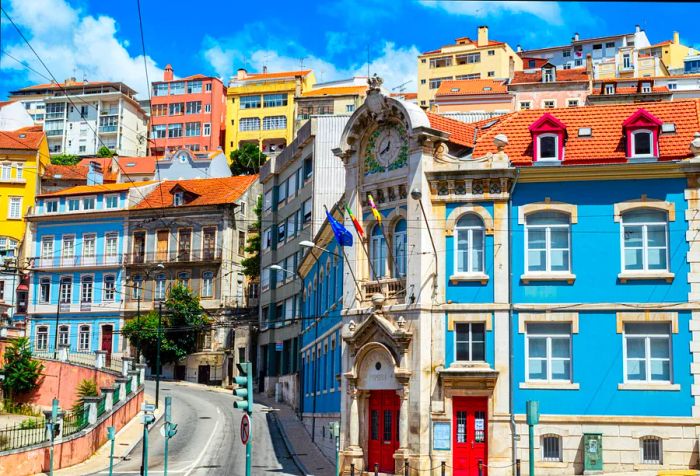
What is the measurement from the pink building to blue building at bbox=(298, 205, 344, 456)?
76.2 m

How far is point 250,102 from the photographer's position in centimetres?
12356

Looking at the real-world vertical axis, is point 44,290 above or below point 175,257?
below

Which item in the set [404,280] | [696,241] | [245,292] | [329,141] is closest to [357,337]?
[404,280]

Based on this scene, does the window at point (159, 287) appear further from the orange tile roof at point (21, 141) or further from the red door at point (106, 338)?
the orange tile roof at point (21, 141)

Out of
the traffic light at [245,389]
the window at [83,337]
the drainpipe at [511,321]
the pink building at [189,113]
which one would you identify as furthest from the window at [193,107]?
the traffic light at [245,389]

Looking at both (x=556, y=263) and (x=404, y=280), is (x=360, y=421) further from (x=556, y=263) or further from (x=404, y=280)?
(x=556, y=263)

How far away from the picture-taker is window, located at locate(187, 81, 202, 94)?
132 meters

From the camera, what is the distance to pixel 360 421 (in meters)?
34.8

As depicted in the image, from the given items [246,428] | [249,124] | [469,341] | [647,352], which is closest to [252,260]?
[249,124]

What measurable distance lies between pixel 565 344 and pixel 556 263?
2585 millimetres

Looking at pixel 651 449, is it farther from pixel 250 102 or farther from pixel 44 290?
pixel 250 102

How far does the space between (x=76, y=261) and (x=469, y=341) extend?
60149 millimetres

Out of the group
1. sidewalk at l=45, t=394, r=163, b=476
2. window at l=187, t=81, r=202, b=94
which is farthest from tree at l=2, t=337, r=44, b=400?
window at l=187, t=81, r=202, b=94

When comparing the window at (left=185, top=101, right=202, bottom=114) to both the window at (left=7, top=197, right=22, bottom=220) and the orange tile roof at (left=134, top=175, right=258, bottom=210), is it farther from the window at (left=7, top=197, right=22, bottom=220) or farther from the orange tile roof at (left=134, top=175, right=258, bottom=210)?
the orange tile roof at (left=134, top=175, right=258, bottom=210)
